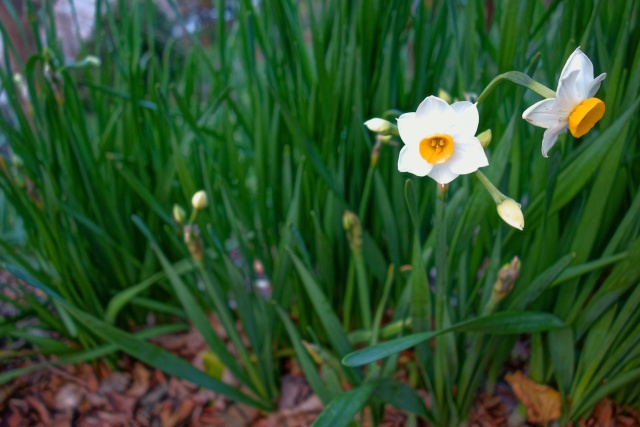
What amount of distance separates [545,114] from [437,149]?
132 mm

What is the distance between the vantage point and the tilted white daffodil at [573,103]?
23.1 inches

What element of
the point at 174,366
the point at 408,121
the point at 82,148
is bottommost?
the point at 174,366

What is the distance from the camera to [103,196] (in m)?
1.23

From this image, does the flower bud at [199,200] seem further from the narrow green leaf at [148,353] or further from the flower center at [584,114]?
the flower center at [584,114]

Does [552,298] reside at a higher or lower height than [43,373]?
higher

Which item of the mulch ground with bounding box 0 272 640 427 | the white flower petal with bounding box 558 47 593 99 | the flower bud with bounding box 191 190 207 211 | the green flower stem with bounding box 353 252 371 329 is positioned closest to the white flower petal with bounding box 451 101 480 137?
the white flower petal with bounding box 558 47 593 99

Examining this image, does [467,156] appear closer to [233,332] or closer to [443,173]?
[443,173]

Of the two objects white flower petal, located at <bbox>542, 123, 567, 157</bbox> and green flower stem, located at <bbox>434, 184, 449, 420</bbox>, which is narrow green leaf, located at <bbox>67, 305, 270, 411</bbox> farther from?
white flower petal, located at <bbox>542, 123, 567, 157</bbox>

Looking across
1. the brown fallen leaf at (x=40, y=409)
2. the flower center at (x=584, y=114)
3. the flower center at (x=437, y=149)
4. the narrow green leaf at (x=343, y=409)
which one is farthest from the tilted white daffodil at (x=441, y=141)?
the brown fallen leaf at (x=40, y=409)

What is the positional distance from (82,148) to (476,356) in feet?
3.27

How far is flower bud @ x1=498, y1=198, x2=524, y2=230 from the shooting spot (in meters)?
0.65

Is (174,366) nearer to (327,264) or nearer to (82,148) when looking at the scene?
(327,264)

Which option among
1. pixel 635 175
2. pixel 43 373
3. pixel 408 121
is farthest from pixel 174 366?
pixel 635 175

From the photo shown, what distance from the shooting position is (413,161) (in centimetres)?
65
